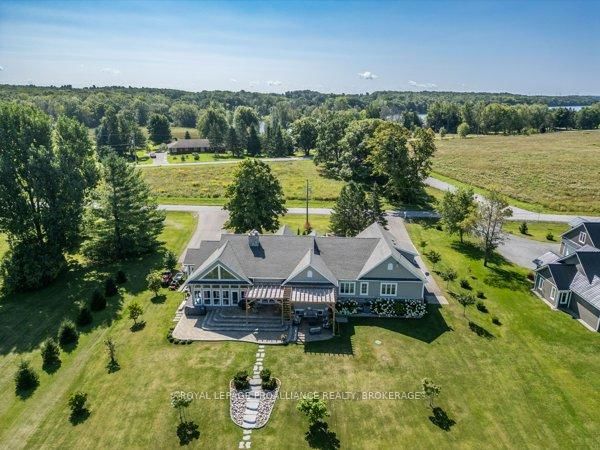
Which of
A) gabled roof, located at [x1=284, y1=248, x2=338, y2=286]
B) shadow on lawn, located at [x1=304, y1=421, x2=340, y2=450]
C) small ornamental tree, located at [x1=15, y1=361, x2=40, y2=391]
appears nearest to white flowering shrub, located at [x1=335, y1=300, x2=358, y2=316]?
gabled roof, located at [x1=284, y1=248, x2=338, y2=286]

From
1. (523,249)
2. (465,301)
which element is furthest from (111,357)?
(523,249)

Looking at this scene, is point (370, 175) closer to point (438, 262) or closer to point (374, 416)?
point (438, 262)

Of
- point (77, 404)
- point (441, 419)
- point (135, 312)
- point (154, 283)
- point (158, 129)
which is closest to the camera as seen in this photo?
point (441, 419)

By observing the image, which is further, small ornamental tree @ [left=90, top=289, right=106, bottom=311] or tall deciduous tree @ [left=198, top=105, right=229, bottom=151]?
tall deciduous tree @ [left=198, top=105, right=229, bottom=151]

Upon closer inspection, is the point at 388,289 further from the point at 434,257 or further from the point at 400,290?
the point at 434,257

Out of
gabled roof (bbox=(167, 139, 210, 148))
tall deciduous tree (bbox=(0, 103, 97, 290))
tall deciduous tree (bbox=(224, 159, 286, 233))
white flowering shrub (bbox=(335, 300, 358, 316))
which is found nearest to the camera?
white flowering shrub (bbox=(335, 300, 358, 316))

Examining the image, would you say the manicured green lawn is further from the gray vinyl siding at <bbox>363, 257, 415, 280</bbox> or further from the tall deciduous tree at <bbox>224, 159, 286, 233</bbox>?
the tall deciduous tree at <bbox>224, 159, 286, 233</bbox>

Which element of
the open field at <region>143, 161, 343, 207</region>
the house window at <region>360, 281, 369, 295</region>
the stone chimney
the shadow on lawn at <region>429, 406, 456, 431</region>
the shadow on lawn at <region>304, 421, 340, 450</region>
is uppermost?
the stone chimney
